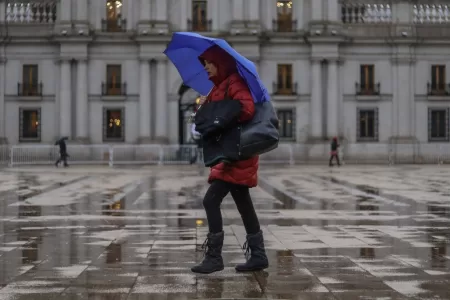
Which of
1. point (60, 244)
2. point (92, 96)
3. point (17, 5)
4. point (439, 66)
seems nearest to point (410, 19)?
point (439, 66)

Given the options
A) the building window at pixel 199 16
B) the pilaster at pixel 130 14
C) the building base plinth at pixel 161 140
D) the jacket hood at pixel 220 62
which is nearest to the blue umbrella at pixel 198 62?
the jacket hood at pixel 220 62

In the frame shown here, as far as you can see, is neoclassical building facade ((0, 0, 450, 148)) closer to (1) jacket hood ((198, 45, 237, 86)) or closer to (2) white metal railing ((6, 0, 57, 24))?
(2) white metal railing ((6, 0, 57, 24))

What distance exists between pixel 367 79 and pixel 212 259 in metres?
41.3

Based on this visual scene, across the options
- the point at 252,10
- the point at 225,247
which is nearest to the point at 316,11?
the point at 252,10

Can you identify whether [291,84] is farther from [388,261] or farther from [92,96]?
[388,261]

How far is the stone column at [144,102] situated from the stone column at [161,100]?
21.1 inches

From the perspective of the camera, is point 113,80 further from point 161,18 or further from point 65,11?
point 65,11

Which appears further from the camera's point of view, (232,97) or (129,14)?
(129,14)

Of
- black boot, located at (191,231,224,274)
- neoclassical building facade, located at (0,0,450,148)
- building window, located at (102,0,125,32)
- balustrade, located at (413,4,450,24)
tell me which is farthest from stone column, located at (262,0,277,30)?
black boot, located at (191,231,224,274)

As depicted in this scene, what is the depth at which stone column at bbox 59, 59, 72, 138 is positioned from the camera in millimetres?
45875

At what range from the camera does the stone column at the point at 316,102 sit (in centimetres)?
4678

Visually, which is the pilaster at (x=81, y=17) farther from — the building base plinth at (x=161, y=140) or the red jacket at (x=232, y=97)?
the red jacket at (x=232, y=97)

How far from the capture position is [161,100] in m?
46.2

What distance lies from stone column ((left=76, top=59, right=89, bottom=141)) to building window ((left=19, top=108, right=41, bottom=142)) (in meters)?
2.72
